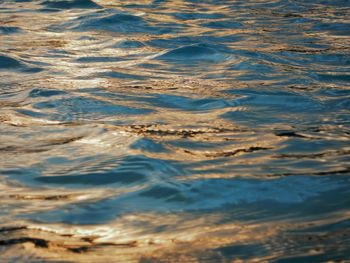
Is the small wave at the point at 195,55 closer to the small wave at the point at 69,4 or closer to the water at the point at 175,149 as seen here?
the water at the point at 175,149

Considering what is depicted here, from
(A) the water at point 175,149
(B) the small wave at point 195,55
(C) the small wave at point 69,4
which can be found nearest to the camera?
(A) the water at point 175,149

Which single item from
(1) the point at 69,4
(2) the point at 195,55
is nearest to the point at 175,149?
(2) the point at 195,55

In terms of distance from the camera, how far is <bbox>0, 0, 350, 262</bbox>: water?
7.07 feet

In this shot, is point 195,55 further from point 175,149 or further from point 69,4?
point 69,4

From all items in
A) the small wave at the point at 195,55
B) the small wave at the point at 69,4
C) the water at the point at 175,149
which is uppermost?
the water at the point at 175,149

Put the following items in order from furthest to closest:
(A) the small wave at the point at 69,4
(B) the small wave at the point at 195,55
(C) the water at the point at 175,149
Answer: (A) the small wave at the point at 69,4
(B) the small wave at the point at 195,55
(C) the water at the point at 175,149

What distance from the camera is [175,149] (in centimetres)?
316

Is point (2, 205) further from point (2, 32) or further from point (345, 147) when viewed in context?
point (2, 32)

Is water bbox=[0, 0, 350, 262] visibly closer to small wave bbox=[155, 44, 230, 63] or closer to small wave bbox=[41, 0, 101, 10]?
small wave bbox=[155, 44, 230, 63]

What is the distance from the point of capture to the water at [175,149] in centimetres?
215

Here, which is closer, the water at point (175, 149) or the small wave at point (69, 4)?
the water at point (175, 149)

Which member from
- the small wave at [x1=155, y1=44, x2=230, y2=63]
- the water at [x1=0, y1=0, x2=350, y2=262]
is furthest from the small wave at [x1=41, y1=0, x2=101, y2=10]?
the small wave at [x1=155, y1=44, x2=230, y2=63]

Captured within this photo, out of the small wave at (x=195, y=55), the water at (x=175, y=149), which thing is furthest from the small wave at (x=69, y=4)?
the small wave at (x=195, y=55)

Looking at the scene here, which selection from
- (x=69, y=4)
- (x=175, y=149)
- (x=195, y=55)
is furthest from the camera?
(x=69, y=4)
